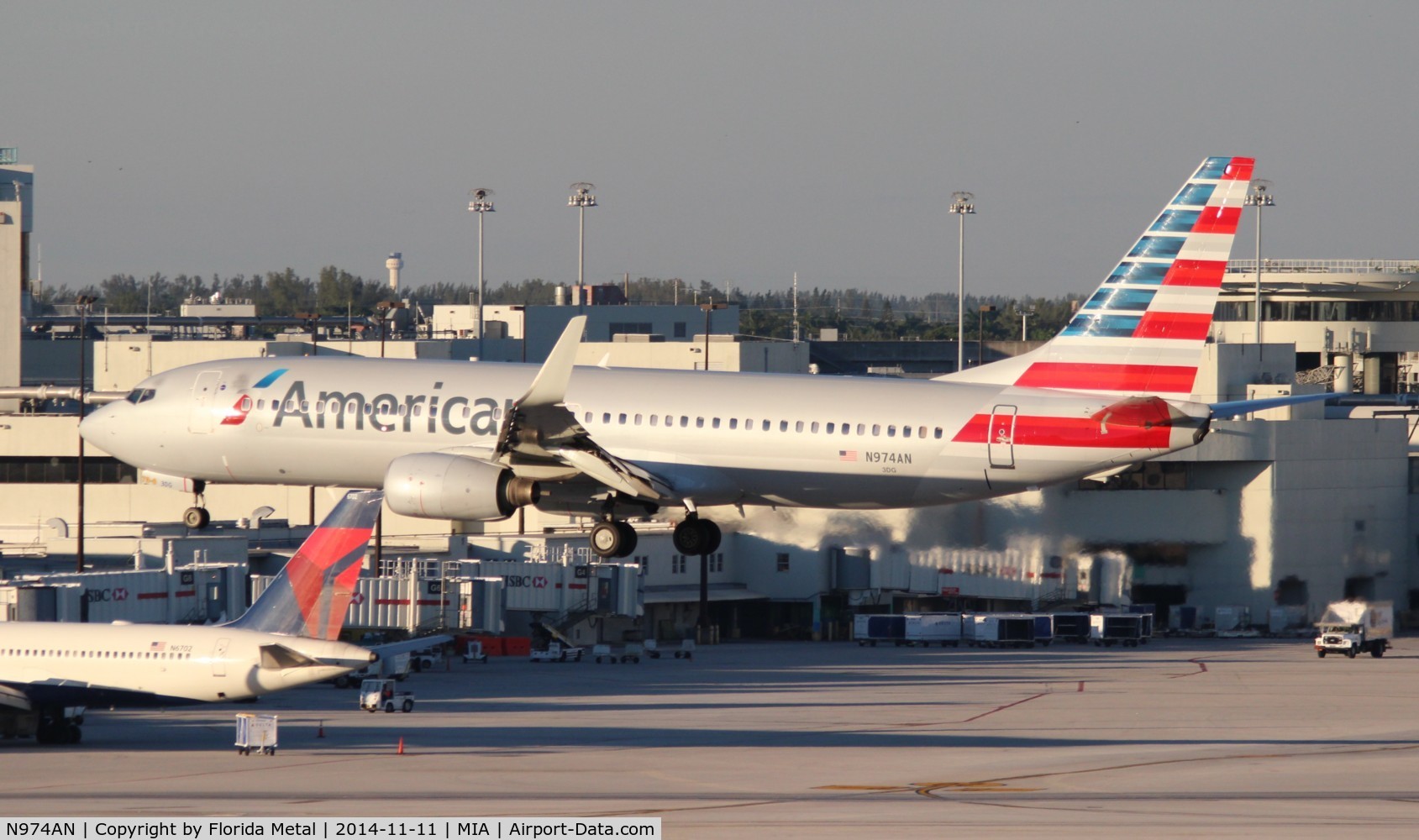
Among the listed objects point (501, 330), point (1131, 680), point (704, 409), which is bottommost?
point (1131, 680)

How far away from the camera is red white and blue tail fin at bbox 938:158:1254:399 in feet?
142

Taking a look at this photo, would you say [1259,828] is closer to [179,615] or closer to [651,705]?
[651,705]

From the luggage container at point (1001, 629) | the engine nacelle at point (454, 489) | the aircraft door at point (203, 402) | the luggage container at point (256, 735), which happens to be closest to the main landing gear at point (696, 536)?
the engine nacelle at point (454, 489)

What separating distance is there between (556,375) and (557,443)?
2624mm

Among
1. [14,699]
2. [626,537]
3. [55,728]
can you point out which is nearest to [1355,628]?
[626,537]

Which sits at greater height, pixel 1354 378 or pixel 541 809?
pixel 1354 378

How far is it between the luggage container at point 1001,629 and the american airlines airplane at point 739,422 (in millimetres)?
33541

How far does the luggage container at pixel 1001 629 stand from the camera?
3027 inches

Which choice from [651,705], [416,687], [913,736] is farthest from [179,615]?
[913,736]

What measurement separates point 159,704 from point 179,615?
1958 cm

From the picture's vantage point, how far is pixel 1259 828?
1200 inches

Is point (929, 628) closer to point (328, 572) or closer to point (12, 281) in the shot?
point (328, 572)

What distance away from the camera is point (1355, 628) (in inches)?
2901

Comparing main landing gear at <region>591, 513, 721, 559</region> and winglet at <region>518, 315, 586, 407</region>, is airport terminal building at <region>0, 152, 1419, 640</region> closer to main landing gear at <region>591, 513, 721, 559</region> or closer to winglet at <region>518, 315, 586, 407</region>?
main landing gear at <region>591, 513, 721, 559</region>
